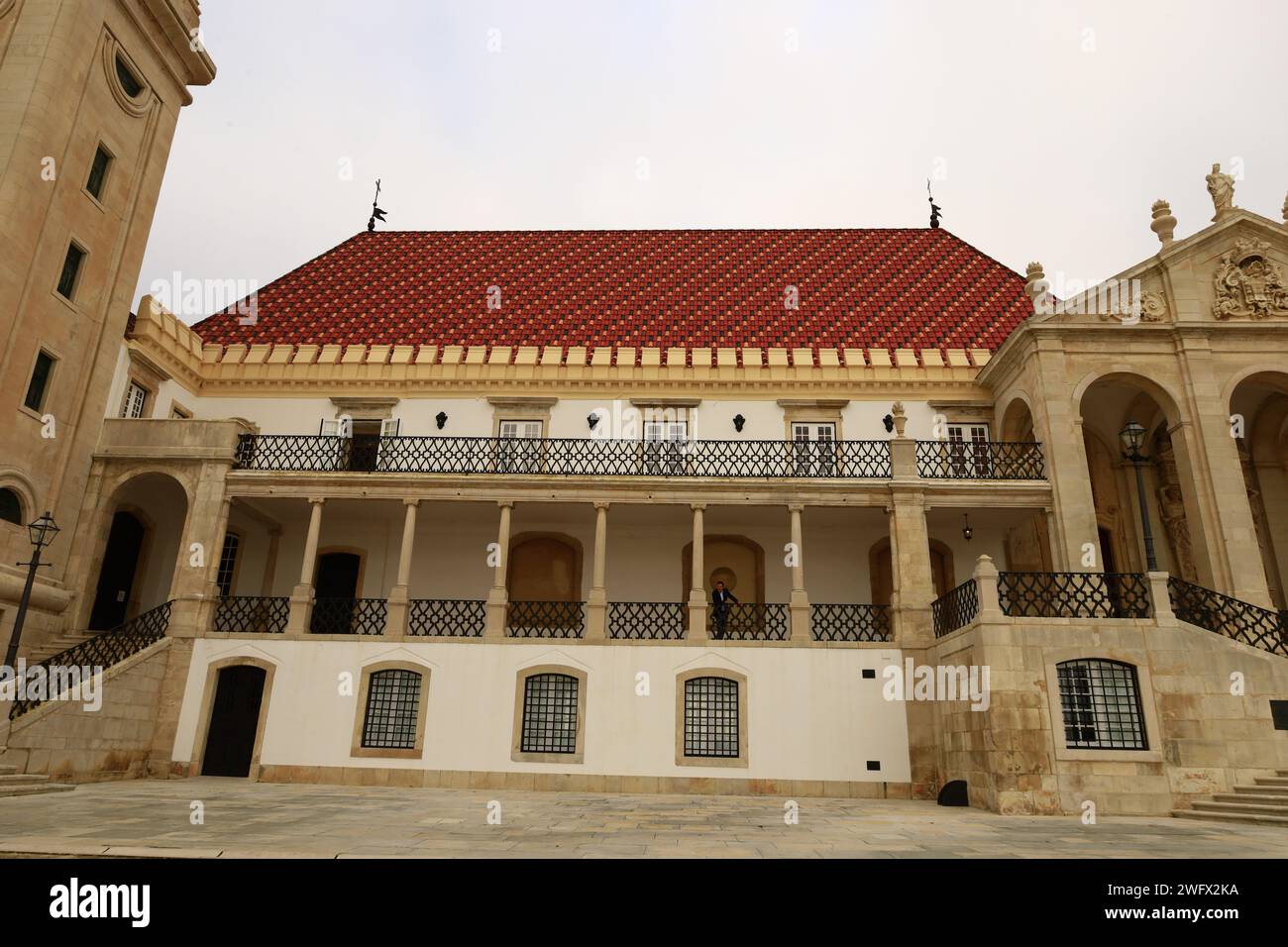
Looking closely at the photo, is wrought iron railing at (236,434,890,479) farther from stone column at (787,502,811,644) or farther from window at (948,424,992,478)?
window at (948,424,992,478)

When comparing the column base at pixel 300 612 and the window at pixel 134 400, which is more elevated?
A: the window at pixel 134 400

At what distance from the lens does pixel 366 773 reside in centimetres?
1509

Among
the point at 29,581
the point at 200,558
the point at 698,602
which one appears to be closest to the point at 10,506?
the point at 200,558

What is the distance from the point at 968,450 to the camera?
60.0ft

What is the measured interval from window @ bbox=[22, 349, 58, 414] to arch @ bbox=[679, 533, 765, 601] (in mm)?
13565

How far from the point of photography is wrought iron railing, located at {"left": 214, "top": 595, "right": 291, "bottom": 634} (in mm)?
17125

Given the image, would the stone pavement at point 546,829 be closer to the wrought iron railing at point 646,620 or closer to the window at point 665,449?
the wrought iron railing at point 646,620

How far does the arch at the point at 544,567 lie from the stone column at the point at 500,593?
6.05 feet

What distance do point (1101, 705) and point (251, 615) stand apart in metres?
16.3

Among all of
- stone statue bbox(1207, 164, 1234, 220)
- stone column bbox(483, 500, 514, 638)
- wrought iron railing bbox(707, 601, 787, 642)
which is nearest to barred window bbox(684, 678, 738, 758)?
wrought iron railing bbox(707, 601, 787, 642)

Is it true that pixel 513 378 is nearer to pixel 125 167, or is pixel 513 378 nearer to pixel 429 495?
pixel 429 495

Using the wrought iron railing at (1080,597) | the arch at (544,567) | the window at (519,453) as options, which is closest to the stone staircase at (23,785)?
the arch at (544,567)

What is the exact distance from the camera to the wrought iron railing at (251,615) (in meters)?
17.1
